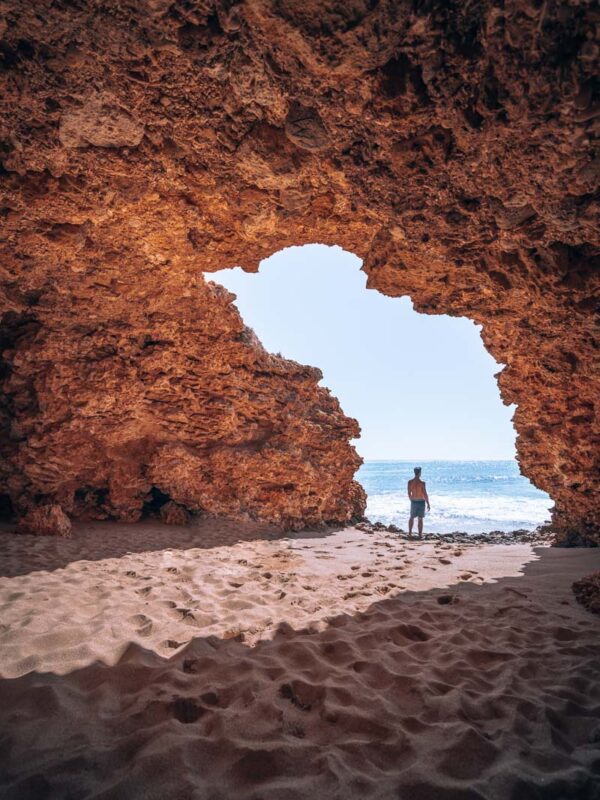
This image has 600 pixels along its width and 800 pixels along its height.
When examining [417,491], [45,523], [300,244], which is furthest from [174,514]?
[300,244]

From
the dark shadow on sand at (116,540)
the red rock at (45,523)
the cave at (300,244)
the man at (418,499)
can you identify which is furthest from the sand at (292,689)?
→ the man at (418,499)

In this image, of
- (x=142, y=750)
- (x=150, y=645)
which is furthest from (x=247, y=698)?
(x=150, y=645)

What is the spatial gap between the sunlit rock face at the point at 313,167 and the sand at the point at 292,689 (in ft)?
11.5

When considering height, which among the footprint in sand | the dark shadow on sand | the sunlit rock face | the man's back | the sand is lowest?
the dark shadow on sand

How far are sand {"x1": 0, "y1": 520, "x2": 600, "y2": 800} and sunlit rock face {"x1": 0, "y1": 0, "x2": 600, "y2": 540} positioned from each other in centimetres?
349

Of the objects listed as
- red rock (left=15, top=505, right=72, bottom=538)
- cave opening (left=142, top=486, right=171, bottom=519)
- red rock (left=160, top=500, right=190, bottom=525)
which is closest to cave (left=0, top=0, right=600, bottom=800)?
red rock (left=15, top=505, right=72, bottom=538)

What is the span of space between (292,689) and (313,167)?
4.23m

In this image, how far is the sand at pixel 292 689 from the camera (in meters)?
1.86

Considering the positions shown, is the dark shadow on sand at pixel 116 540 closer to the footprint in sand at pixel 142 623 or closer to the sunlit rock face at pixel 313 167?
the footprint in sand at pixel 142 623

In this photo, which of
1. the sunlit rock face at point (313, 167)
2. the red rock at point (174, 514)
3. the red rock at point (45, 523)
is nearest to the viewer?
the sunlit rock face at point (313, 167)

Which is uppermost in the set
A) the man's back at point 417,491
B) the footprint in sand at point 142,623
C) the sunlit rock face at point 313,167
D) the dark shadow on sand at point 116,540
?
the sunlit rock face at point 313,167

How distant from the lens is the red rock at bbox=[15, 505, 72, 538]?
7.28 m

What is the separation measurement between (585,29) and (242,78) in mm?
2112

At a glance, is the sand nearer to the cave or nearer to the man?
the cave
